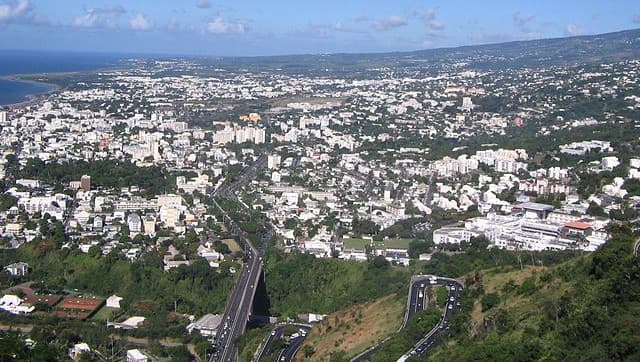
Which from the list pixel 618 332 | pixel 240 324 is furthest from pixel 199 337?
pixel 618 332

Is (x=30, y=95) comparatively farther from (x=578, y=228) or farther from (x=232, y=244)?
(x=578, y=228)

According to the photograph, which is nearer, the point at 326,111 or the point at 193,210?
the point at 193,210

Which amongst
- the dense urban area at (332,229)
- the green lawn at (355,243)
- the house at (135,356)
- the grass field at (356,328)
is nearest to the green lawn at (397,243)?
the dense urban area at (332,229)

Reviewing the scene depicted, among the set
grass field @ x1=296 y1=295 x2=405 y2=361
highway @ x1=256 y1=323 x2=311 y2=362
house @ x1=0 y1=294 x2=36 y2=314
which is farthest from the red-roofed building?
house @ x1=0 y1=294 x2=36 y2=314

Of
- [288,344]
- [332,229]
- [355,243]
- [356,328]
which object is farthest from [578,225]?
[288,344]

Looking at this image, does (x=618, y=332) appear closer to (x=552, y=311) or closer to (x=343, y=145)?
(x=552, y=311)
